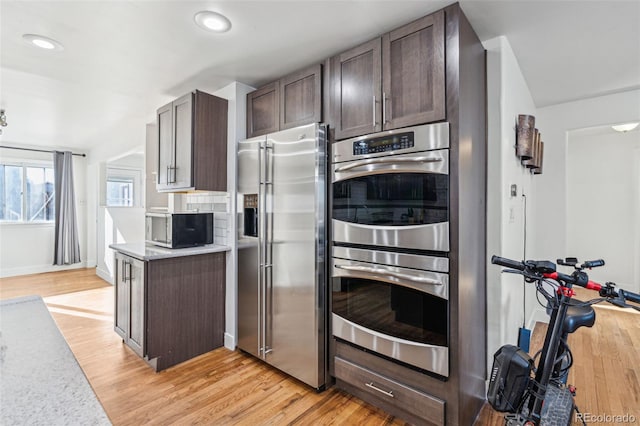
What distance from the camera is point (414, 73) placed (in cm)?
182

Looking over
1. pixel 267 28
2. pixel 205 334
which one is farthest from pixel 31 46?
pixel 205 334

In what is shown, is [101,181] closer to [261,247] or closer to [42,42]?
[42,42]

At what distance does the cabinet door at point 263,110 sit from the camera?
268 cm

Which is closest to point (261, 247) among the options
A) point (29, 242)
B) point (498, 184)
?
point (498, 184)

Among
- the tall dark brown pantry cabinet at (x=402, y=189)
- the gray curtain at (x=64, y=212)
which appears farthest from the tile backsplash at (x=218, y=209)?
the gray curtain at (x=64, y=212)

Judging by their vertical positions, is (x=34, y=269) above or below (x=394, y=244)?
below

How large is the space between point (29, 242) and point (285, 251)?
248 inches

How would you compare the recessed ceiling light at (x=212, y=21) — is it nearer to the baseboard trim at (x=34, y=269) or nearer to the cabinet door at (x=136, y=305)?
the cabinet door at (x=136, y=305)

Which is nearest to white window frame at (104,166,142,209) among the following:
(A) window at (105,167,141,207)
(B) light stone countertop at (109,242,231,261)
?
(A) window at (105,167,141,207)


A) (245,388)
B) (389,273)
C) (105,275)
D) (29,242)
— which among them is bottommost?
(245,388)

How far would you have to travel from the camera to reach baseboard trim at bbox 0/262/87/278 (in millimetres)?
5691

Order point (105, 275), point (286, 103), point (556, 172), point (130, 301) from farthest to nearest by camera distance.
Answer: point (105, 275), point (556, 172), point (130, 301), point (286, 103)

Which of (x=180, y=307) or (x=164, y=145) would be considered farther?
(x=164, y=145)

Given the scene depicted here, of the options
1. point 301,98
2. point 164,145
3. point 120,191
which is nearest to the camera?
point 301,98
